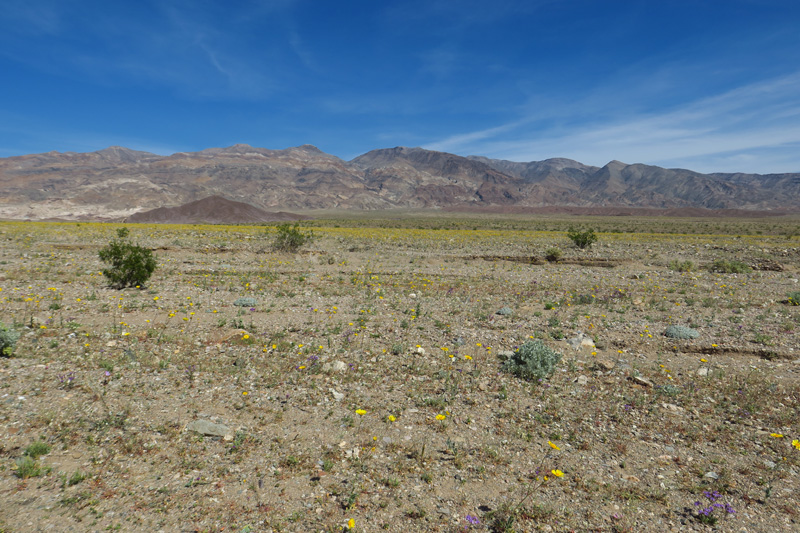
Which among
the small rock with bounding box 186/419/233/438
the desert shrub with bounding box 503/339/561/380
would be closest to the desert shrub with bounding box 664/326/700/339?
the desert shrub with bounding box 503/339/561/380

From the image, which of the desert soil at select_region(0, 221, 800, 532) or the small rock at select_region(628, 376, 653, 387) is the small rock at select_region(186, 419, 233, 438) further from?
the small rock at select_region(628, 376, 653, 387)

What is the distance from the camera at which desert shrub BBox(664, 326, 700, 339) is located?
349 inches

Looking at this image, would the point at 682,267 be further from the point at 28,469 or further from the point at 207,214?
the point at 207,214

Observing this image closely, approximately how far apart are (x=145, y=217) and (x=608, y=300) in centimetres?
11505

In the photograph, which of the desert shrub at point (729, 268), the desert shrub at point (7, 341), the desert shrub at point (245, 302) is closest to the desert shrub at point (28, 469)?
the desert shrub at point (7, 341)

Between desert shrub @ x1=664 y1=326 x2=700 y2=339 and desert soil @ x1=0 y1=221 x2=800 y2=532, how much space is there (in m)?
0.26

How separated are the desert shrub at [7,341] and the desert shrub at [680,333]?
13113 mm

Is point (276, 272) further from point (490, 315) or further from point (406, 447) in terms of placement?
point (406, 447)

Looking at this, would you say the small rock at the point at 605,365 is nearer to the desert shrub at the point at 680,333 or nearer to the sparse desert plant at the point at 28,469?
the desert shrub at the point at 680,333

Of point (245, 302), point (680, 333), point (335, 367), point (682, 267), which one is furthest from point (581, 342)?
point (682, 267)

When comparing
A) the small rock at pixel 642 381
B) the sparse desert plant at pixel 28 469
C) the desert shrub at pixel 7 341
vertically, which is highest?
the desert shrub at pixel 7 341

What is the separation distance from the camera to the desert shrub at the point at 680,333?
8.87m

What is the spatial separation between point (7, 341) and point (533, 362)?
29.7 ft

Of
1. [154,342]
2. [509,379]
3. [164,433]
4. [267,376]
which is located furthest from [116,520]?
[509,379]
